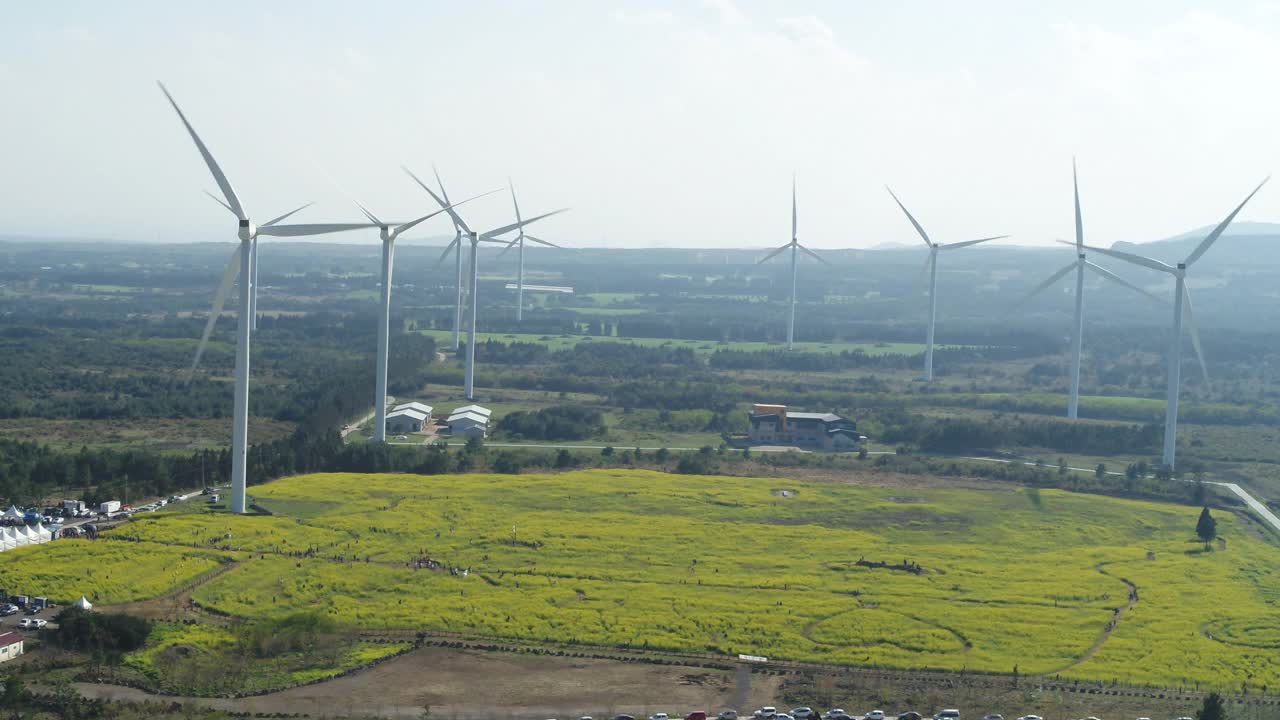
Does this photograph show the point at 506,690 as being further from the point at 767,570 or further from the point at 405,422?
the point at 405,422

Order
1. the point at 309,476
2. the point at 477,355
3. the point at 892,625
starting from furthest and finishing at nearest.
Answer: the point at 477,355, the point at 309,476, the point at 892,625

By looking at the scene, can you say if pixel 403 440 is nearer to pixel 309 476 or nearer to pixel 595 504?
pixel 309 476

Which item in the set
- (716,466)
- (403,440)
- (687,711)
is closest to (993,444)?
(716,466)

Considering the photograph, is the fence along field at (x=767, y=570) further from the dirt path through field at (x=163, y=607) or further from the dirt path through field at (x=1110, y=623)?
the dirt path through field at (x=163, y=607)

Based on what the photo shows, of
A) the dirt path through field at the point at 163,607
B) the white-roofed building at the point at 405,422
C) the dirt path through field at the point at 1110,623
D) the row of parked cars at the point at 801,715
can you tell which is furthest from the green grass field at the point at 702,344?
the row of parked cars at the point at 801,715

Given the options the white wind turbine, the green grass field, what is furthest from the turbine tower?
the green grass field

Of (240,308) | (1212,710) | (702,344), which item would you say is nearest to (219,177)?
(240,308)
